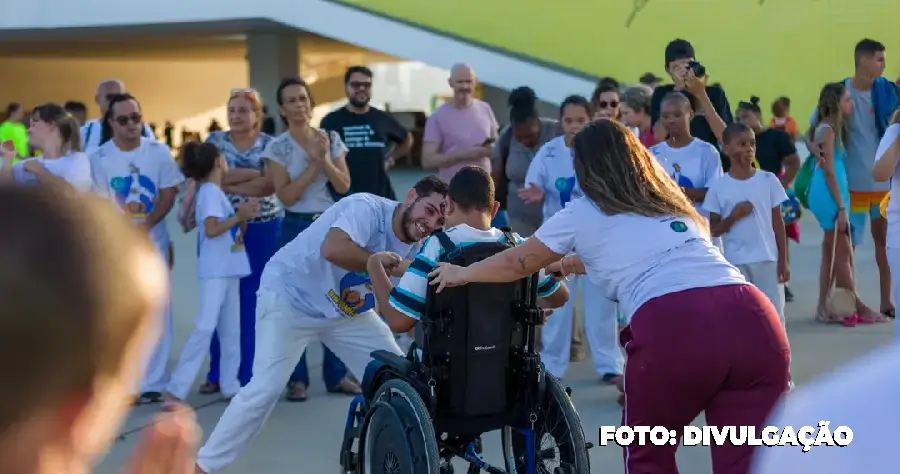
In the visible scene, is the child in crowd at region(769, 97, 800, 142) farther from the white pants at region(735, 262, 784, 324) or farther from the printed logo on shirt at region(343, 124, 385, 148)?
the white pants at region(735, 262, 784, 324)

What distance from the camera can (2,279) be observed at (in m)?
1.03

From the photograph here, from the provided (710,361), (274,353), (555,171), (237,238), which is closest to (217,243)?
(237,238)

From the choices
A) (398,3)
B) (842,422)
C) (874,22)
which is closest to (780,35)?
(874,22)

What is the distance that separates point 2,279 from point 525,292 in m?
2.93

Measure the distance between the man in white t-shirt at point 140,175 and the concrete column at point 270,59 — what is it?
44.2 ft

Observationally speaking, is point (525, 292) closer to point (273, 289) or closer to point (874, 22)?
point (273, 289)

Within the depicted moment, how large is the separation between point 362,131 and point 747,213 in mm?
2300

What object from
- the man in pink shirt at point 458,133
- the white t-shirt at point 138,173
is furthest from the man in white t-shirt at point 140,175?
the man in pink shirt at point 458,133

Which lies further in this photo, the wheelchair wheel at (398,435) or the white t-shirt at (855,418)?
the wheelchair wheel at (398,435)

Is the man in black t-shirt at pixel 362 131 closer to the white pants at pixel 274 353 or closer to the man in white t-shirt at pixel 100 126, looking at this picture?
the man in white t-shirt at pixel 100 126

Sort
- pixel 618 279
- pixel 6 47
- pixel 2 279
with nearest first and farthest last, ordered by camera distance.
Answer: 1. pixel 2 279
2. pixel 618 279
3. pixel 6 47

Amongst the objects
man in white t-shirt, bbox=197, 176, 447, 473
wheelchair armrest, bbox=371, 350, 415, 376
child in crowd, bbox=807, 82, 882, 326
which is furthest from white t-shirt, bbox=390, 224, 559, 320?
child in crowd, bbox=807, 82, 882, 326

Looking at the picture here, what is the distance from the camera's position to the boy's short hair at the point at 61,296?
40.8 inches

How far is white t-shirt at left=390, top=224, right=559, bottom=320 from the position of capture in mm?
3820
